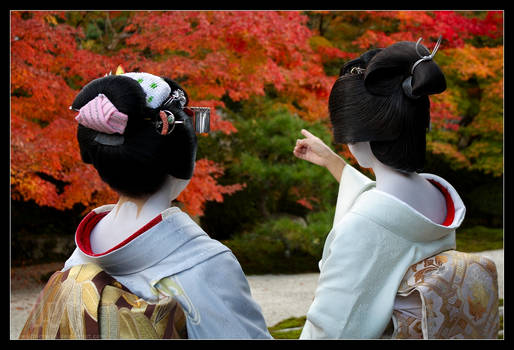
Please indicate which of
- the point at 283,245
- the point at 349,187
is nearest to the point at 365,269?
the point at 349,187

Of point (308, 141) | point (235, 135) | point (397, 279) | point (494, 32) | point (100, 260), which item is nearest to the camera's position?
point (100, 260)

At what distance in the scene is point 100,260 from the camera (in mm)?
1808

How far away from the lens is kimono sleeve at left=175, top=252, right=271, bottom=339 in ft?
5.88

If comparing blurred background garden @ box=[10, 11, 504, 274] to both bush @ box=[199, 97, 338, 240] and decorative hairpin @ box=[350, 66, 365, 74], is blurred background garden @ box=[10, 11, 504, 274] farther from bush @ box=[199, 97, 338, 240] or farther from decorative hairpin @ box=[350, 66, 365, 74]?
decorative hairpin @ box=[350, 66, 365, 74]

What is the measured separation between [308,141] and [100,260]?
106 centimetres

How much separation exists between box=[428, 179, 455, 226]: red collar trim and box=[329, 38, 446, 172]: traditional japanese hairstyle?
227 millimetres

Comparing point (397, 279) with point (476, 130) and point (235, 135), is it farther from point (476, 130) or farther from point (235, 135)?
point (476, 130)

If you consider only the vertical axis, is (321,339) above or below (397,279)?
below

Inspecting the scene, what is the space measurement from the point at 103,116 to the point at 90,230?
0.49m

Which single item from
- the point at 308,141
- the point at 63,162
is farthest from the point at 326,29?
the point at 308,141

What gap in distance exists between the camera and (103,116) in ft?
5.73

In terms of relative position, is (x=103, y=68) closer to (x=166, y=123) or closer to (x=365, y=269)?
(x=166, y=123)

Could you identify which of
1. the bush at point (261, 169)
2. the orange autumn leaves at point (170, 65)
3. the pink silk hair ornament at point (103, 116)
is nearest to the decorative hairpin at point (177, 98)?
the pink silk hair ornament at point (103, 116)

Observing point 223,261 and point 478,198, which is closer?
point 223,261
